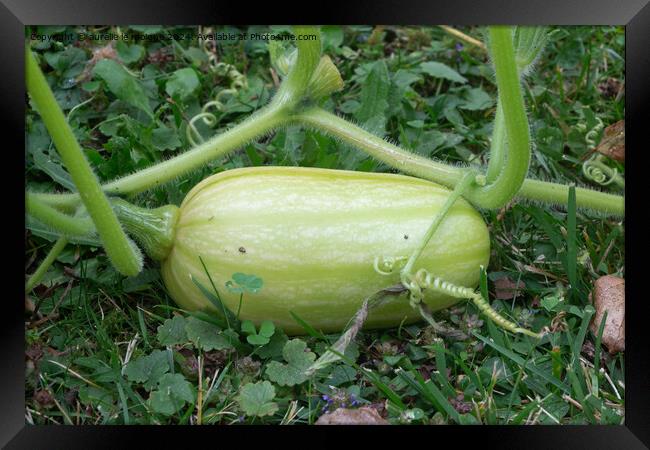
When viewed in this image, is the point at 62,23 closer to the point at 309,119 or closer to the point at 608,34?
the point at 309,119

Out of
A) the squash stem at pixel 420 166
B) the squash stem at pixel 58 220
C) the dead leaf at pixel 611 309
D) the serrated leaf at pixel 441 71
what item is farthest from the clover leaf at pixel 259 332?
the serrated leaf at pixel 441 71

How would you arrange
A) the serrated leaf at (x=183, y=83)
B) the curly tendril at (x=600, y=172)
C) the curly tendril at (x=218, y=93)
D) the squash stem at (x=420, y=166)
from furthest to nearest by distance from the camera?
the serrated leaf at (x=183, y=83) → the curly tendril at (x=218, y=93) → the curly tendril at (x=600, y=172) → the squash stem at (x=420, y=166)

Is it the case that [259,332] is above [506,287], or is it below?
above

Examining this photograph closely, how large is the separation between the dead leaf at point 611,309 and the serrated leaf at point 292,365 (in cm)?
59

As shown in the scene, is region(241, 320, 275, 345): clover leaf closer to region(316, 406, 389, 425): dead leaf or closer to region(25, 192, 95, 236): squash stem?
region(316, 406, 389, 425): dead leaf

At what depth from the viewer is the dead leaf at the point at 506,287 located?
6.09 ft

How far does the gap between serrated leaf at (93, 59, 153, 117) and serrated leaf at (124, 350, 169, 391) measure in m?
0.89

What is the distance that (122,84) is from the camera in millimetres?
2334

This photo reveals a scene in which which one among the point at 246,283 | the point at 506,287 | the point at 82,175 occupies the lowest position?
the point at 506,287

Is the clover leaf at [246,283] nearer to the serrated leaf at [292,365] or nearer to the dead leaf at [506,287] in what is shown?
the serrated leaf at [292,365]

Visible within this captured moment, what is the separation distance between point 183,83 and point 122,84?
18 centimetres

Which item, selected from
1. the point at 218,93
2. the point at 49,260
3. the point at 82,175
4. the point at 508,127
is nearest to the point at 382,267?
the point at 508,127

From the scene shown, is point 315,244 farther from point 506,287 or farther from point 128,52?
point 128,52

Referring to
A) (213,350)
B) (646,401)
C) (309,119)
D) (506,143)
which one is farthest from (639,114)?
(213,350)
